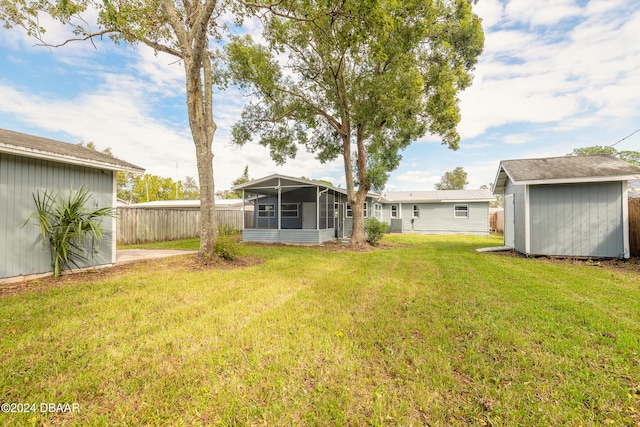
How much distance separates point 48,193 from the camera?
596 centimetres

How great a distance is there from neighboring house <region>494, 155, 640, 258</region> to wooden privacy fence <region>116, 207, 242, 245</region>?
54.4 ft

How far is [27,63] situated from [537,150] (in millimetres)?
28821

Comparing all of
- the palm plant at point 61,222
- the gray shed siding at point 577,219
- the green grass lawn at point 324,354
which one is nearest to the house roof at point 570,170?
the gray shed siding at point 577,219

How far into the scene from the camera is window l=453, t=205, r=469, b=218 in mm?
20641

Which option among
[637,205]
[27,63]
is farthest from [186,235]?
[637,205]

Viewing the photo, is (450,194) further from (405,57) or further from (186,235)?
(186,235)

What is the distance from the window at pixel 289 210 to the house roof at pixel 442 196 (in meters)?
8.77

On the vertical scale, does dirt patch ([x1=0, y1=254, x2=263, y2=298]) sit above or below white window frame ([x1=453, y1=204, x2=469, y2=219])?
below

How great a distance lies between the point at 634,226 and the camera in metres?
7.99

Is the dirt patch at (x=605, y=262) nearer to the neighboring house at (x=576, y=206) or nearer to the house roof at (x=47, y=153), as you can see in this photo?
the neighboring house at (x=576, y=206)

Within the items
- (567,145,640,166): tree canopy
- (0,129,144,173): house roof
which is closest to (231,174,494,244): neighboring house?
(0,129,144,173): house roof

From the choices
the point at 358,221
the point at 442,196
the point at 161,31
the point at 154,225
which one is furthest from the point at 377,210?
the point at 161,31

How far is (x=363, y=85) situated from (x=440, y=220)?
1506 cm

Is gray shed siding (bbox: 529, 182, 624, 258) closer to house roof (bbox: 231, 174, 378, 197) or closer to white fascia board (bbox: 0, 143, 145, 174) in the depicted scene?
house roof (bbox: 231, 174, 378, 197)
